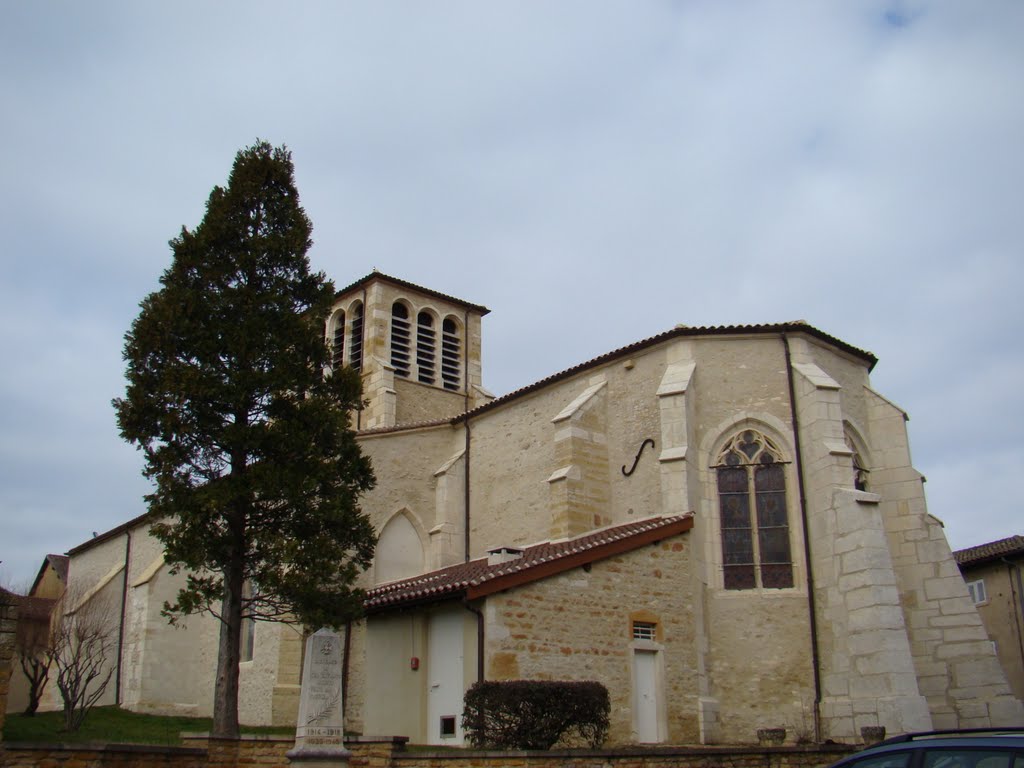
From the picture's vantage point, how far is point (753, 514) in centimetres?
1894

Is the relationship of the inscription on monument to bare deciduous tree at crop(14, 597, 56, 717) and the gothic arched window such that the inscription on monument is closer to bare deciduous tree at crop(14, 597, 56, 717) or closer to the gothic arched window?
bare deciduous tree at crop(14, 597, 56, 717)

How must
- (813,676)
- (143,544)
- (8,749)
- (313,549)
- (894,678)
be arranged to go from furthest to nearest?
1. (143,544)
2. (813,676)
3. (894,678)
4. (313,549)
5. (8,749)

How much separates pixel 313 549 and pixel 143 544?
15.6 metres

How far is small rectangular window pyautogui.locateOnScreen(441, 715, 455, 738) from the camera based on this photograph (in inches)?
656

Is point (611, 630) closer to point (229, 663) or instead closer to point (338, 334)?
point (229, 663)

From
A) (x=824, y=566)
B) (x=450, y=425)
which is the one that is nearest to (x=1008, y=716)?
(x=824, y=566)

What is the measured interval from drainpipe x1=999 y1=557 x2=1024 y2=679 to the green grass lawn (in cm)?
1951

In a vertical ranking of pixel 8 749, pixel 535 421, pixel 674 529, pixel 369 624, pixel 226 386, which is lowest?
pixel 8 749

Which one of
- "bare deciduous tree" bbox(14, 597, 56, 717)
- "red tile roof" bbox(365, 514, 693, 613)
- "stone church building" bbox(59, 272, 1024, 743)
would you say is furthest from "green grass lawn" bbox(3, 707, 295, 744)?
"red tile roof" bbox(365, 514, 693, 613)

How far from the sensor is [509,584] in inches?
620

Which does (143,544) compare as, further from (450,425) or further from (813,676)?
(813,676)

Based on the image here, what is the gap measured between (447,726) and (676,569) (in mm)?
4908

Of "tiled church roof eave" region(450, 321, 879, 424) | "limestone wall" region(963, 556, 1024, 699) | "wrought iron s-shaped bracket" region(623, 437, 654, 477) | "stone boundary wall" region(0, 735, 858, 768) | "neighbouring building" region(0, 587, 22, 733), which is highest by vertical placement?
"tiled church roof eave" region(450, 321, 879, 424)

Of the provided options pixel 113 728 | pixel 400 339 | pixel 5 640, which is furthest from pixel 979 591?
pixel 5 640
